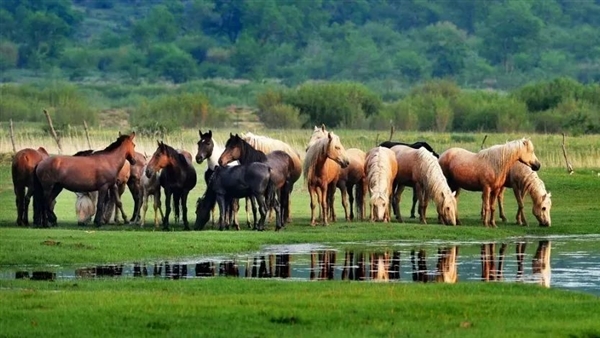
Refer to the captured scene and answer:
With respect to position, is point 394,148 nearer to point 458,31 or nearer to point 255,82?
point 255,82

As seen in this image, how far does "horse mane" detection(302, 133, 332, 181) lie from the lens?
3291cm

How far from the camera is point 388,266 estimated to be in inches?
979

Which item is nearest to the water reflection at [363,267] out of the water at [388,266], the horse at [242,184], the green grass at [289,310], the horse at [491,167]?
the water at [388,266]

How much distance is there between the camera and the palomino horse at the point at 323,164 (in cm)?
3284

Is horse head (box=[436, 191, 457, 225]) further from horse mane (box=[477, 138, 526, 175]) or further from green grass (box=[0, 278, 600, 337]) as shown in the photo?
green grass (box=[0, 278, 600, 337])

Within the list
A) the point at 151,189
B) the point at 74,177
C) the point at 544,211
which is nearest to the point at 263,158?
the point at 151,189

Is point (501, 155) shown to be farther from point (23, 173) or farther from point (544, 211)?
point (23, 173)

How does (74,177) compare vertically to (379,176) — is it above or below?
below

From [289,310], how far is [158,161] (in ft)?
43.9

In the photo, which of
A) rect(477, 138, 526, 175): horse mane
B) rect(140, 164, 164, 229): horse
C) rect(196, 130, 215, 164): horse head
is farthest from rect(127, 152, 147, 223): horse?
rect(477, 138, 526, 175): horse mane

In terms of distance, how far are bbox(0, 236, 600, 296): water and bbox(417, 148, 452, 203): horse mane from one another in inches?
145

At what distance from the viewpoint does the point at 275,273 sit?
928 inches

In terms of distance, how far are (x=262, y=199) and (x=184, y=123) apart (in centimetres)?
4413

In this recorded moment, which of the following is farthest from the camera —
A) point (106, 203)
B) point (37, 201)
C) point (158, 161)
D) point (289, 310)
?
point (106, 203)
